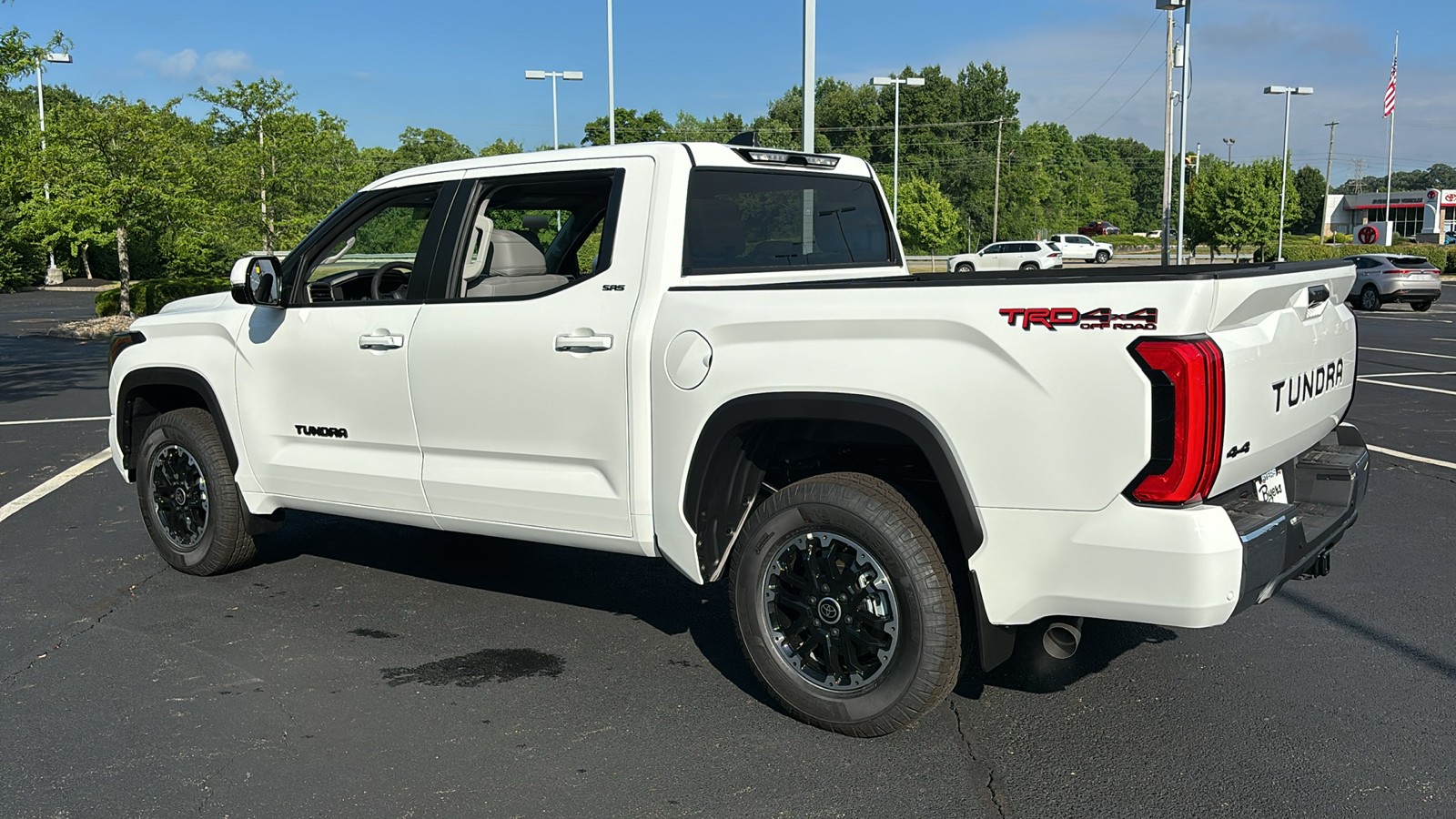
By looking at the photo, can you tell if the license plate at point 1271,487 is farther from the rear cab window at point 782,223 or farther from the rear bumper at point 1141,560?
the rear cab window at point 782,223

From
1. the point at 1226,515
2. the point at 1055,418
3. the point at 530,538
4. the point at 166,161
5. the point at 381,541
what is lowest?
the point at 381,541

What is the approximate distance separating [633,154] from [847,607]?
1923mm

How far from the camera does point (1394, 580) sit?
5.70 meters

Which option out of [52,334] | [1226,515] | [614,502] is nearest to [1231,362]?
[1226,515]

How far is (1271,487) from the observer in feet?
13.0

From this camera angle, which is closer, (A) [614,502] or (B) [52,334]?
(A) [614,502]

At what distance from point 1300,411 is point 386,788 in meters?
3.13

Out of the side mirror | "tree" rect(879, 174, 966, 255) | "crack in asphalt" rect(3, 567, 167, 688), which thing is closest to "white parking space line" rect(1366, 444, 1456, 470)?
the side mirror

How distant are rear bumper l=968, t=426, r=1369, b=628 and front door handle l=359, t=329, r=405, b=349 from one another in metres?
2.57

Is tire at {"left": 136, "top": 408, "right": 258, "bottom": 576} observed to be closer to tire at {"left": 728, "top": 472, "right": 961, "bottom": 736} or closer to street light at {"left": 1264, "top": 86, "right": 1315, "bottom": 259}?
tire at {"left": 728, "top": 472, "right": 961, "bottom": 736}

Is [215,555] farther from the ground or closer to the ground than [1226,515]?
closer to the ground

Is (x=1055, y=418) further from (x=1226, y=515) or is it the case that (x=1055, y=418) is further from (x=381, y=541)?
(x=381, y=541)

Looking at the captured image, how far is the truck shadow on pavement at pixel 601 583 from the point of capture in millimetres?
4562

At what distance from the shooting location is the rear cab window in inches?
184
